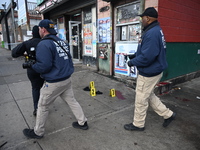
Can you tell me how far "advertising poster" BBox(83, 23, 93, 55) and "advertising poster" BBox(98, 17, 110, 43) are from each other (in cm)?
121

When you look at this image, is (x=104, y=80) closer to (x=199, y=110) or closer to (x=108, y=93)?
(x=108, y=93)

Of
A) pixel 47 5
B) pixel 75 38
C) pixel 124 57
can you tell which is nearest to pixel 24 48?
pixel 124 57

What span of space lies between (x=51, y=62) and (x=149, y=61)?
57.0 inches

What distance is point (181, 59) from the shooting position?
222 inches

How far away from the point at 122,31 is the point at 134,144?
166 inches

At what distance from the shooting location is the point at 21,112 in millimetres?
3447

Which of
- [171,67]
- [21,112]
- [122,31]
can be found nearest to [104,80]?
[122,31]

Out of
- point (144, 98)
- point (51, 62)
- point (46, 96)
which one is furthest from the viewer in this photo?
point (144, 98)

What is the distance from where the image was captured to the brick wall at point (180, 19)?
4.64 meters

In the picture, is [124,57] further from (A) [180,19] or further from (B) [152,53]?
(B) [152,53]

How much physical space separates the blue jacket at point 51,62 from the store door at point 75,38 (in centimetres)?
655

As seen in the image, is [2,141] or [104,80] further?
[104,80]

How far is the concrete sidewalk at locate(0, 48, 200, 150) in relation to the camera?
243 cm

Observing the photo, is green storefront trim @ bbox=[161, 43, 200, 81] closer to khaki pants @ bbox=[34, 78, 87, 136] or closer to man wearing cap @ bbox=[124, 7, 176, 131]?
man wearing cap @ bbox=[124, 7, 176, 131]
